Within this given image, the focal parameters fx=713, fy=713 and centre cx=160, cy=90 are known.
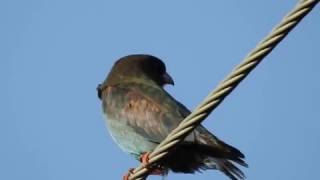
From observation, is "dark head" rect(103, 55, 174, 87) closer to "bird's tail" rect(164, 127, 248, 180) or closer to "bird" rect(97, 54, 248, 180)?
"bird" rect(97, 54, 248, 180)

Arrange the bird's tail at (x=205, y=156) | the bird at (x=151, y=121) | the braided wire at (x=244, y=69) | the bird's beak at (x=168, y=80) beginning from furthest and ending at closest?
the bird's beak at (x=168, y=80) → the bird at (x=151, y=121) → the bird's tail at (x=205, y=156) → the braided wire at (x=244, y=69)

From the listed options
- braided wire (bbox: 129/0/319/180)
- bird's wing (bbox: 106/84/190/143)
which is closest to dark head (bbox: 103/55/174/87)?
bird's wing (bbox: 106/84/190/143)

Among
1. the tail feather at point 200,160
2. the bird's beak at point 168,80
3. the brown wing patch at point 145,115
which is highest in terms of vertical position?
the bird's beak at point 168,80

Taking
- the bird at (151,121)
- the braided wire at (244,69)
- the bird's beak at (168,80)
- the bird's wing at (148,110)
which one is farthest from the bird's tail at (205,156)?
the bird's beak at (168,80)

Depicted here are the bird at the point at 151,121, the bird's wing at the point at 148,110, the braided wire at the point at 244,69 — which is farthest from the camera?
the bird's wing at the point at 148,110

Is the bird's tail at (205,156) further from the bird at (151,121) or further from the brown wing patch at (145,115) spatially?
the brown wing patch at (145,115)

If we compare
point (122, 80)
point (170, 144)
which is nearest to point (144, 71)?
point (122, 80)

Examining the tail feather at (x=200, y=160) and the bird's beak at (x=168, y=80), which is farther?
the bird's beak at (x=168, y=80)

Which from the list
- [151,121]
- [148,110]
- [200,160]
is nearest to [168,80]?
[148,110]

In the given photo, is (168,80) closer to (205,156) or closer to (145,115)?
(145,115)
